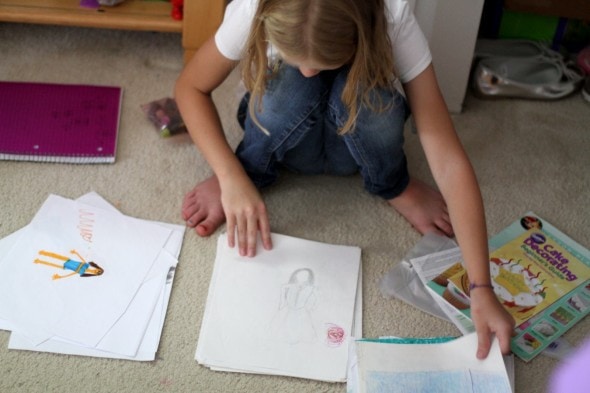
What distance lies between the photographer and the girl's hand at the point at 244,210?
3.73 feet

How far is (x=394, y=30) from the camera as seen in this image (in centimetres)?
107

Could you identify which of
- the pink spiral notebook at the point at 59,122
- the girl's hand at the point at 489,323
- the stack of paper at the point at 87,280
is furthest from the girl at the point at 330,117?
the pink spiral notebook at the point at 59,122

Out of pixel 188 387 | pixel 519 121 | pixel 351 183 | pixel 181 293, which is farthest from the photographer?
pixel 519 121

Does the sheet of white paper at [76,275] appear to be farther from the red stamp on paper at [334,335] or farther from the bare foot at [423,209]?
the bare foot at [423,209]

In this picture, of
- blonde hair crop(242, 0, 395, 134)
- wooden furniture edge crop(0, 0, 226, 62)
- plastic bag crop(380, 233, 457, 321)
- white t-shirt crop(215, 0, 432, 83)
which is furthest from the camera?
wooden furniture edge crop(0, 0, 226, 62)

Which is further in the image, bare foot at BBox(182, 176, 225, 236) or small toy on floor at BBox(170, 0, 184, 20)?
small toy on floor at BBox(170, 0, 184, 20)

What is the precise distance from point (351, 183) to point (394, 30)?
1.23 ft

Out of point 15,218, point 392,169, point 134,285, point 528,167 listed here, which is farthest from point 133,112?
point 528,167

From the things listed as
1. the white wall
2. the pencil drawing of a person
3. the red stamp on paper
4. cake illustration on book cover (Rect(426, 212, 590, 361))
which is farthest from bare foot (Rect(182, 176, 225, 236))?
the white wall

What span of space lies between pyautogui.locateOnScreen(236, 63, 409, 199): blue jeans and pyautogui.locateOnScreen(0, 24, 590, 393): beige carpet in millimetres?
68

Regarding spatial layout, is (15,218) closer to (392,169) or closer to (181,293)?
(181,293)

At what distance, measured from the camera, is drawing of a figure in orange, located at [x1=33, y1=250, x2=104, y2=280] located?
1167 millimetres

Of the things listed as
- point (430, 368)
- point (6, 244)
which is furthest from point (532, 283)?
point (6, 244)

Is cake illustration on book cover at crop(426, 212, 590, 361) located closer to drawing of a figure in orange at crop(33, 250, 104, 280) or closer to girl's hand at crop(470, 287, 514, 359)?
girl's hand at crop(470, 287, 514, 359)
